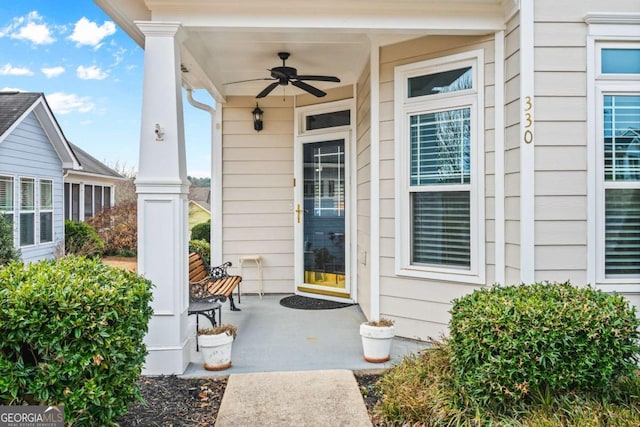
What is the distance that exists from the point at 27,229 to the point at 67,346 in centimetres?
916

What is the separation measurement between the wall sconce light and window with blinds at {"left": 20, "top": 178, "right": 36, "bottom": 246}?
6553 millimetres

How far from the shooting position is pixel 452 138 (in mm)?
3678

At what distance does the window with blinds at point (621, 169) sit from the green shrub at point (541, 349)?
1.00 m

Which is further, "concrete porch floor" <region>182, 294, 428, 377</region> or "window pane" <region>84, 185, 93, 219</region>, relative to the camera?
"window pane" <region>84, 185, 93, 219</region>

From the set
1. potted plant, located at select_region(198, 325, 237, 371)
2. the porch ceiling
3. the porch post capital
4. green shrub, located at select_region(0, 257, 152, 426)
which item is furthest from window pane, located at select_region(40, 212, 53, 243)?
green shrub, located at select_region(0, 257, 152, 426)

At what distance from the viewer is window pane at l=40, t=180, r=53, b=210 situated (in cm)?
995

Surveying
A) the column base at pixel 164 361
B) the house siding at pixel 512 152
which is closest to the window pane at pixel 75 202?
the column base at pixel 164 361

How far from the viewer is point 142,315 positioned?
95.4 inches

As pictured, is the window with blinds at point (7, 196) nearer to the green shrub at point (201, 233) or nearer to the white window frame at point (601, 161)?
the green shrub at point (201, 233)

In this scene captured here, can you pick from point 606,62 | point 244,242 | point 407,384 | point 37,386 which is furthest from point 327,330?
point 606,62

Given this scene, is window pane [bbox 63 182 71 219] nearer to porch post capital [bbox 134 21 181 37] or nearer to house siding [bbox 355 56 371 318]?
house siding [bbox 355 56 371 318]

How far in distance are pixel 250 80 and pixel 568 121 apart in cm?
378

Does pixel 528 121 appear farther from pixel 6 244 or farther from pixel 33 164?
pixel 33 164

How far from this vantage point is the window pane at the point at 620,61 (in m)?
3.17
